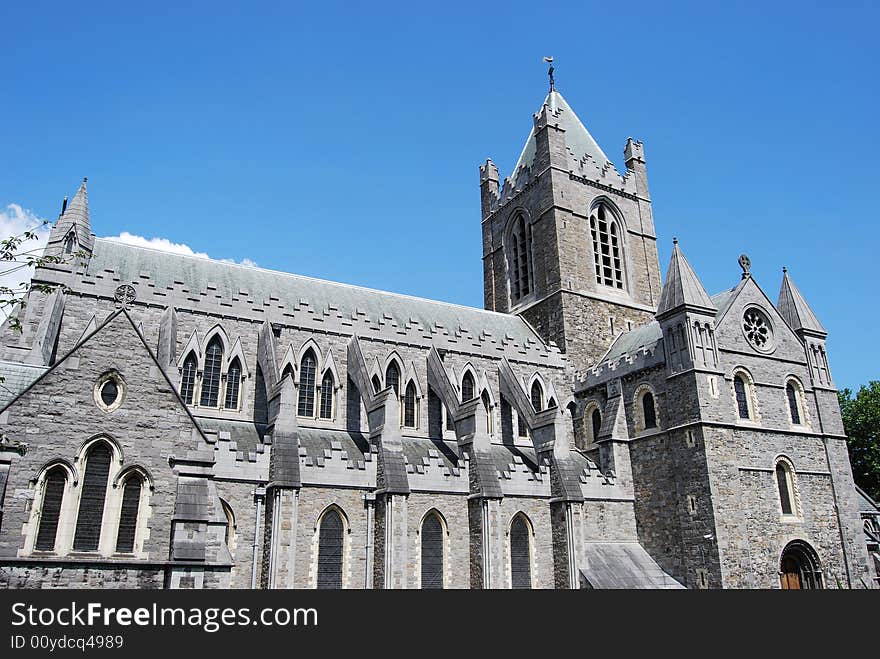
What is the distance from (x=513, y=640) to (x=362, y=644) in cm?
216

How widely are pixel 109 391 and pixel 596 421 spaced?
2296 cm

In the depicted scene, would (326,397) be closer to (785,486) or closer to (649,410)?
(649,410)

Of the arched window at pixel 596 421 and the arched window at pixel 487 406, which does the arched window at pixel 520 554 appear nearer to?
the arched window at pixel 487 406

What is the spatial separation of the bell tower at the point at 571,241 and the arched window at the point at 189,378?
710 inches

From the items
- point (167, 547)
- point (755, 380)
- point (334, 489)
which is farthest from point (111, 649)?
point (755, 380)

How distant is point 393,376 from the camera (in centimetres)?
2895

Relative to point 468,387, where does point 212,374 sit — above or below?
below

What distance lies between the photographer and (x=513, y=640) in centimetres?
961

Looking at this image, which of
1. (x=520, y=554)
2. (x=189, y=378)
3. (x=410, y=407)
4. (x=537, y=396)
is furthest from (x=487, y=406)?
(x=189, y=378)

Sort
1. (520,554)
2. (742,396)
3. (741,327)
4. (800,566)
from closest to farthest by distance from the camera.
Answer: (520,554) < (800,566) < (742,396) < (741,327)

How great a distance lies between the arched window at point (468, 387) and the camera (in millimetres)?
30391

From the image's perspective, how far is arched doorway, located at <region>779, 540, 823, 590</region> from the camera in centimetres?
2609

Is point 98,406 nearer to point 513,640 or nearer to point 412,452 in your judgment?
point 513,640

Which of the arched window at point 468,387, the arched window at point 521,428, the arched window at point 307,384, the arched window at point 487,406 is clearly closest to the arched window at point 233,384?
the arched window at point 307,384
